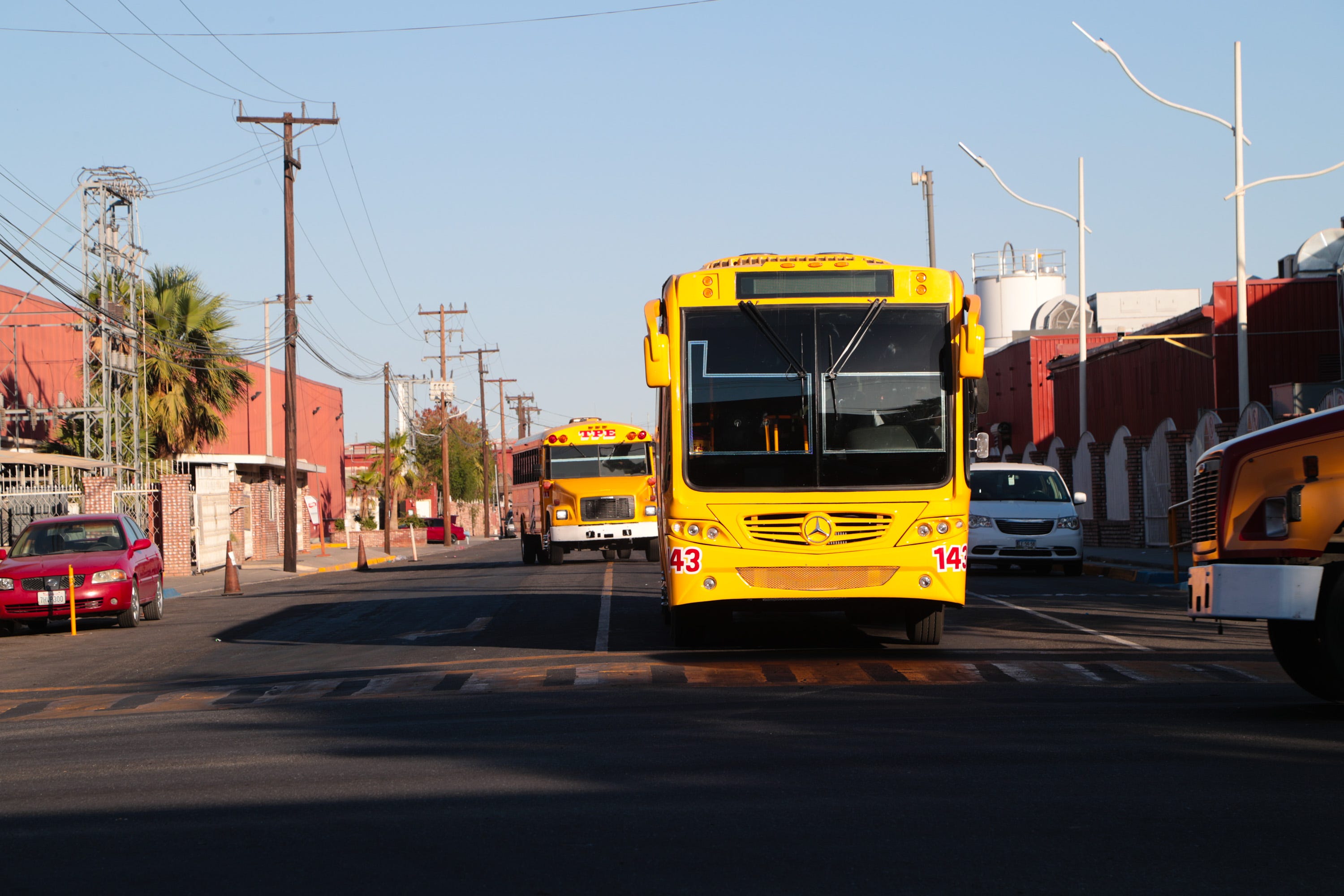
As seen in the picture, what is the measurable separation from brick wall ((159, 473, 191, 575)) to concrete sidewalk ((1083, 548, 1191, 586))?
2128cm

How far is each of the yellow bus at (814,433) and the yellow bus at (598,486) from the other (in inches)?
778

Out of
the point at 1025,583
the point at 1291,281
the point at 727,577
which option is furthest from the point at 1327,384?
the point at 727,577

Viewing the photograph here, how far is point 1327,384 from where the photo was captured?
96.2 feet

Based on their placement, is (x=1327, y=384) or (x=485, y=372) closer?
(x=1327, y=384)

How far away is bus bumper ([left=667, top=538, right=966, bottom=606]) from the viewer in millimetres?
11844

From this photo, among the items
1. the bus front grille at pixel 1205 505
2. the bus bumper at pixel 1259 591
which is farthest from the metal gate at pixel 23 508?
the bus bumper at pixel 1259 591

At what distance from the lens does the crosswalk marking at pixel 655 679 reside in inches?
422

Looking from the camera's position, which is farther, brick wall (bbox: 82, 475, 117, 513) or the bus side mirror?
brick wall (bbox: 82, 475, 117, 513)

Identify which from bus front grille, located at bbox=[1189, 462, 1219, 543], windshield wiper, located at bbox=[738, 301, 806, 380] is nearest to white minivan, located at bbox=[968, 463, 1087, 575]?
windshield wiper, located at bbox=[738, 301, 806, 380]

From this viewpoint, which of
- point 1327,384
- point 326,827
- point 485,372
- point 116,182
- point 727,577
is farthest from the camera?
point 485,372

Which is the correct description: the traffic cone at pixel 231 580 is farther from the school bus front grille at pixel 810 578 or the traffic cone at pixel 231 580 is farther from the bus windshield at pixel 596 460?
the school bus front grille at pixel 810 578

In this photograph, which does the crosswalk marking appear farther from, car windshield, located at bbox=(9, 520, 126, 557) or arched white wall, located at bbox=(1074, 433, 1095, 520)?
arched white wall, located at bbox=(1074, 433, 1095, 520)

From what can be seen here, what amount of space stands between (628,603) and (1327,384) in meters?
17.0

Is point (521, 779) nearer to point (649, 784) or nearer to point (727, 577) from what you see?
point (649, 784)
